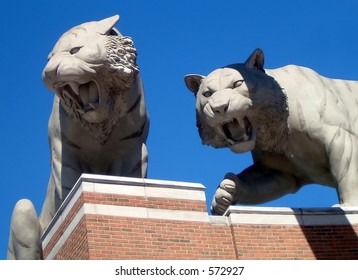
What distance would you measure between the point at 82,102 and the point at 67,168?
3.59 ft

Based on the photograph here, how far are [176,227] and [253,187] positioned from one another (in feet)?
7.41

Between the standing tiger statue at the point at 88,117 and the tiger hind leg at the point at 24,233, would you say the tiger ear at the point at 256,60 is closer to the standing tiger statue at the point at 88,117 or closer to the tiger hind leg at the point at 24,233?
the standing tiger statue at the point at 88,117

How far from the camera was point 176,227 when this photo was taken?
15.6 m

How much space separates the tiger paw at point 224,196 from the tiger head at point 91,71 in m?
1.73

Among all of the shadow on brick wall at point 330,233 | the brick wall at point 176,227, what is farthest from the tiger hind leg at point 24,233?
the shadow on brick wall at point 330,233

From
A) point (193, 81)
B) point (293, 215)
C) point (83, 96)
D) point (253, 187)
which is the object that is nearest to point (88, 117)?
point (83, 96)

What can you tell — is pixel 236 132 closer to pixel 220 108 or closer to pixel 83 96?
pixel 220 108

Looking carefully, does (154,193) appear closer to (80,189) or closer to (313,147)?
(80,189)

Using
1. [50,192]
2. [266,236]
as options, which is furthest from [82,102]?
[266,236]

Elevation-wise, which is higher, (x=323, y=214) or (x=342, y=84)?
(x=342, y=84)

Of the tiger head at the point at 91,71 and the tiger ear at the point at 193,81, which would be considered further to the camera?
the tiger ear at the point at 193,81

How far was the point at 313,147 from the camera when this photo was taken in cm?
1708

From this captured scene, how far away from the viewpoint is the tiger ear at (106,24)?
651 inches
